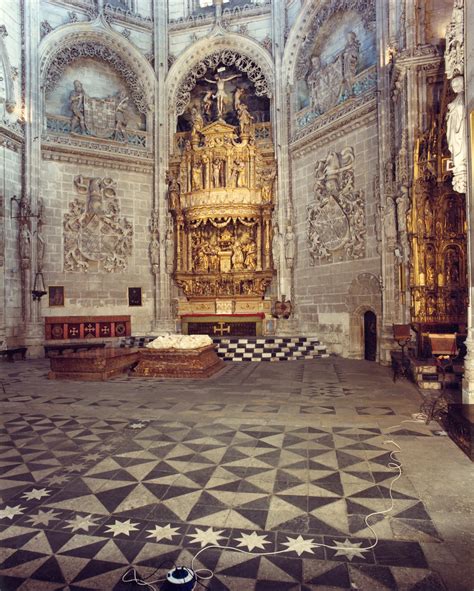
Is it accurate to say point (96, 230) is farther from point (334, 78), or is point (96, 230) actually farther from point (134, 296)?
point (334, 78)

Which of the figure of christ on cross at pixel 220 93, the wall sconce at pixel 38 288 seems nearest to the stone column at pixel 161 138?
the figure of christ on cross at pixel 220 93

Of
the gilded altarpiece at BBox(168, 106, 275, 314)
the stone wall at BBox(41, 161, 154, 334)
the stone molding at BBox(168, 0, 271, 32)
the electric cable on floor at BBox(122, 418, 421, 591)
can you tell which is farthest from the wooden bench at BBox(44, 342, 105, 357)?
the electric cable on floor at BBox(122, 418, 421, 591)

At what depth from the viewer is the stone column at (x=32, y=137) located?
51.7 feet

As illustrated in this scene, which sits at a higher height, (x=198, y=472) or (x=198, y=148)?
(x=198, y=148)

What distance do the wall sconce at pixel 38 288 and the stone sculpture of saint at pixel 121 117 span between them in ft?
20.4

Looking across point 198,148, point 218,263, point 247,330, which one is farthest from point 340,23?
point 247,330

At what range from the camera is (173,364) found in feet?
35.9

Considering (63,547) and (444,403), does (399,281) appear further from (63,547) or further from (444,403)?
(63,547)

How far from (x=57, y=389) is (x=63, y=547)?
21.8 ft

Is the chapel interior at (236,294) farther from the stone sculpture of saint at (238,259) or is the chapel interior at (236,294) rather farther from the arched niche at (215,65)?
the stone sculpture of saint at (238,259)

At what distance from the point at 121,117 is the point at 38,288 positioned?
7.47m

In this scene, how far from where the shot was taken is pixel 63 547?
10.9ft

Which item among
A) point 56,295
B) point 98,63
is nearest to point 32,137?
point 98,63

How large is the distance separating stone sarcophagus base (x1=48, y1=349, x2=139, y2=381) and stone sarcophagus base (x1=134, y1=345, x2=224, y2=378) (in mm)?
585
